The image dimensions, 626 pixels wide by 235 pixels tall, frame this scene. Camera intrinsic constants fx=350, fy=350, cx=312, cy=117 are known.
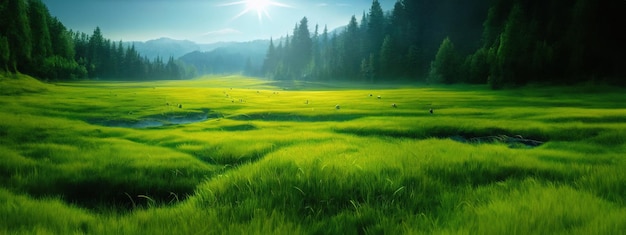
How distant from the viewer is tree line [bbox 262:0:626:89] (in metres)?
48.2

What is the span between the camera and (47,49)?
81.4 m

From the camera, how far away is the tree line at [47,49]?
209ft

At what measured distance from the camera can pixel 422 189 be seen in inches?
183

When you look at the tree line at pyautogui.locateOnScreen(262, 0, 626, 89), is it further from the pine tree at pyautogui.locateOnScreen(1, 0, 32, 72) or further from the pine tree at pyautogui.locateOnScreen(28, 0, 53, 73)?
the pine tree at pyautogui.locateOnScreen(1, 0, 32, 72)

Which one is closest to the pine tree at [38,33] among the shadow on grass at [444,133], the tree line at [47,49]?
the tree line at [47,49]

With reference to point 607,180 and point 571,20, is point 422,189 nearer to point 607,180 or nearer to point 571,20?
point 607,180

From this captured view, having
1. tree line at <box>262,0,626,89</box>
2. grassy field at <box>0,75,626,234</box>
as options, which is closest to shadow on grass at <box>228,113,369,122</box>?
grassy field at <box>0,75,626,234</box>

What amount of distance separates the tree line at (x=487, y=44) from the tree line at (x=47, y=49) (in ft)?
235

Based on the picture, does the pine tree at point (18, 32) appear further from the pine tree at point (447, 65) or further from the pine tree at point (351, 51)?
the pine tree at point (447, 65)

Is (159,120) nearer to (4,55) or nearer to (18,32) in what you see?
(4,55)

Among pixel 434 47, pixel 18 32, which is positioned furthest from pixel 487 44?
pixel 18 32

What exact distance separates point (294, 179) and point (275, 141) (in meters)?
5.63

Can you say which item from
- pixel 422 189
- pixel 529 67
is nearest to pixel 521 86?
pixel 529 67

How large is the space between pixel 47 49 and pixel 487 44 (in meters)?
96.1
